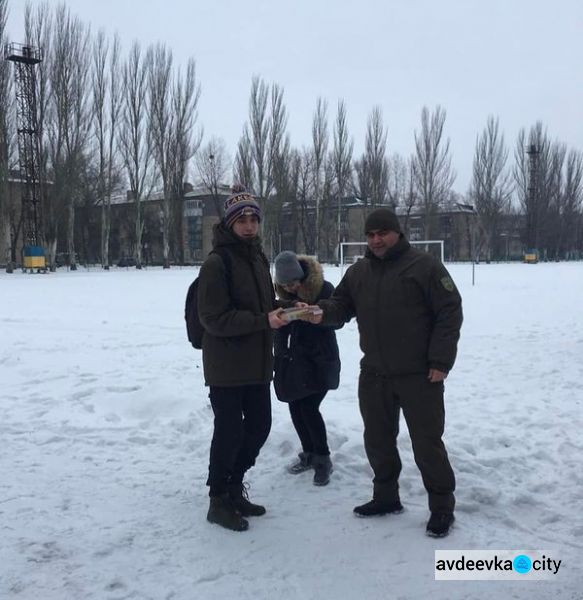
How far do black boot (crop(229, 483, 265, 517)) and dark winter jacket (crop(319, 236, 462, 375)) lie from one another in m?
1.01

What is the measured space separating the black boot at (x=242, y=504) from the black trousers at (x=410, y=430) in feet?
2.15

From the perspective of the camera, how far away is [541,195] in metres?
55.4

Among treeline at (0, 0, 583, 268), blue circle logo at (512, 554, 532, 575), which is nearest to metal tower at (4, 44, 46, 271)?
treeline at (0, 0, 583, 268)

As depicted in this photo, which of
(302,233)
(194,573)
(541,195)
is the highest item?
(541,195)

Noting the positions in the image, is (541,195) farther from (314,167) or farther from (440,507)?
(440,507)

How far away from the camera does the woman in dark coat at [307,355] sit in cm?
374

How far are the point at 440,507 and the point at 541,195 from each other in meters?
57.9

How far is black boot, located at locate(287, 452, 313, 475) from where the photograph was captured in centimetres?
394

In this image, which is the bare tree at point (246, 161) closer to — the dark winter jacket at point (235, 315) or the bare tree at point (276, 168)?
the bare tree at point (276, 168)

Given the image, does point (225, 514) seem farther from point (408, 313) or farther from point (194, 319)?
point (408, 313)

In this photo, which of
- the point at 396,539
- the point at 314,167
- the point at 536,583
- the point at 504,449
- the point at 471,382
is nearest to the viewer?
the point at 536,583

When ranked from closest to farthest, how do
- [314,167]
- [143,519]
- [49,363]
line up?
[143,519] → [49,363] → [314,167]

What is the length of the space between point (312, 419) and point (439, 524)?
1.11 m

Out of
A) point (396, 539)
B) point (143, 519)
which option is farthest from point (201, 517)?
point (396, 539)
